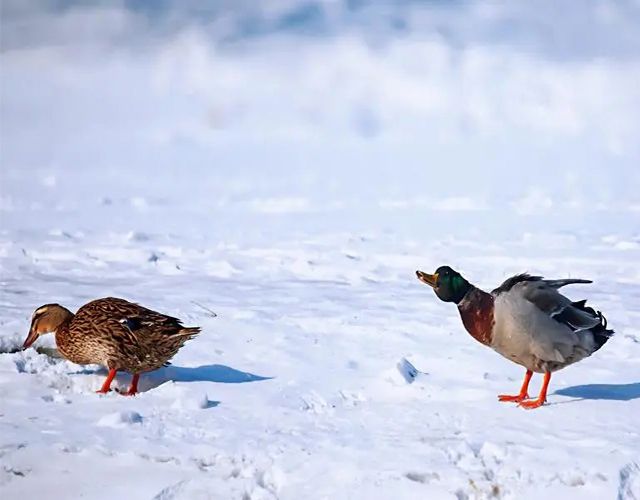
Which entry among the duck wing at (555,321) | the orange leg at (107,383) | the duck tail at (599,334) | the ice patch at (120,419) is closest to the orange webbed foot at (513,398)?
the duck wing at (555,321)

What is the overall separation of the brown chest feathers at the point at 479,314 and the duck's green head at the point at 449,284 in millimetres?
46

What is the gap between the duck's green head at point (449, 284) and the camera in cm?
500

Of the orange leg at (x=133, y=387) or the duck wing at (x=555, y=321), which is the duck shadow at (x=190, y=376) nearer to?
the orange leg at (x=133, y=387)

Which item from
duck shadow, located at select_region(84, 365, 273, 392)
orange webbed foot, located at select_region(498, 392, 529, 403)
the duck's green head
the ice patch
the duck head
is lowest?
duck shadow, located at select_region(84, 365, 273, 392)

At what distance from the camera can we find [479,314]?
16.2 ft

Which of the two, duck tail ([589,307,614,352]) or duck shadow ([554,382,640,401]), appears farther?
duck shadow ([554,382,640,401])

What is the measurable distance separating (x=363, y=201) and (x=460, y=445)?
22.4m

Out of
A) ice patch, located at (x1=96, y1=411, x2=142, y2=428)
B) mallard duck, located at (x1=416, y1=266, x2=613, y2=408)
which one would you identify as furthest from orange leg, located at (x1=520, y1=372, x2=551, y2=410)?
ice patch, located at (x1=96, y1=411, x2=142, y2=428)

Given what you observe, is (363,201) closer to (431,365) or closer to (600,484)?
(431,365)

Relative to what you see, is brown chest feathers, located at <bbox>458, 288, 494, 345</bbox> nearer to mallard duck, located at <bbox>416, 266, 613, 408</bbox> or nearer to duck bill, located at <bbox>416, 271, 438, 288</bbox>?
mallard duck, located at <bbox>416, 266, 613, 408</bbox>

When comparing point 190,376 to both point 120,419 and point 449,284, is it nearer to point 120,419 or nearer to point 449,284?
point 120,419

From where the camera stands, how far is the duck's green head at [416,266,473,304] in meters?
5.00

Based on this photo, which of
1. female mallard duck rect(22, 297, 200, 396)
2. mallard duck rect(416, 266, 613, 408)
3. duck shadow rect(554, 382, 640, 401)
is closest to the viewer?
mallard duck rect(416, 266, 613, 408)

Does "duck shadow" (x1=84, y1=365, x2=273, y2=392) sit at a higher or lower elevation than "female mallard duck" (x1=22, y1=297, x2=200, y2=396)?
lower
